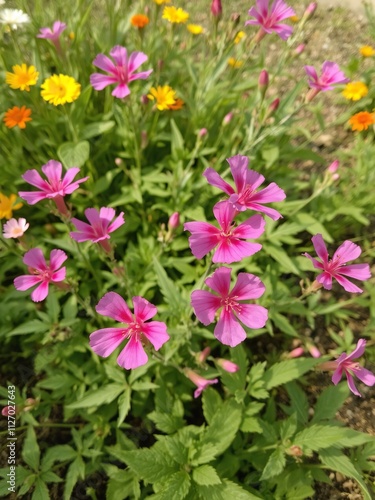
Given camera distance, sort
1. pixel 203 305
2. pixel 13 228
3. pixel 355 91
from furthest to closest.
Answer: pixel 355 91 → pixel 13 228 → pixel 203 305

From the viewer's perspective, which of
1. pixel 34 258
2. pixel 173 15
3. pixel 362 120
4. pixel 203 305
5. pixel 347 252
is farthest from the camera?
pixel 362 120

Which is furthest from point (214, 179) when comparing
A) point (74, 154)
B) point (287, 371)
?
point (74, 154)

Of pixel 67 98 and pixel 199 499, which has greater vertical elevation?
pixel 67 98

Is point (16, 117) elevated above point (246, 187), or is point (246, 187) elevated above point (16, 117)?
point (16, 117)

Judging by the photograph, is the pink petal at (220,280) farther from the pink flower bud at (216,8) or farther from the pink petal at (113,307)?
the pink flower bud at (216,8)

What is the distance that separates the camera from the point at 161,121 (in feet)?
7.68

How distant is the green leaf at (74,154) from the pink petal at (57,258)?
1.99 ft

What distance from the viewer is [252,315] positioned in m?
1.18

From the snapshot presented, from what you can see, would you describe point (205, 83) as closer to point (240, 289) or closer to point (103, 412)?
point (240, 289)

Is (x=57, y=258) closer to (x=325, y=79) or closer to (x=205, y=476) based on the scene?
(x=205, y=476)

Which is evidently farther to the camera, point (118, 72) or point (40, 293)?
point (118, 72)

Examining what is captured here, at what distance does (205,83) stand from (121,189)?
77 cm

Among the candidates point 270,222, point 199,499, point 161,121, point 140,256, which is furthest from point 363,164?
point 199,499

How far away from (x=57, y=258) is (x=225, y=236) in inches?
26.3
